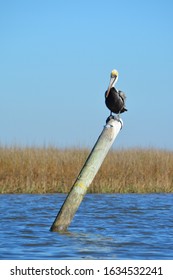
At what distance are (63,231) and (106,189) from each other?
9.61 m

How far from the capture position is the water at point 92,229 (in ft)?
32.9

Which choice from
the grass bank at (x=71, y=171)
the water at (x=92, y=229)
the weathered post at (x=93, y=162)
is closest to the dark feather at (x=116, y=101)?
the weathered post at (x=93, y=162)

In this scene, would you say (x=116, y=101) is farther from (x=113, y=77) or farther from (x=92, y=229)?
(x=92, y=229)

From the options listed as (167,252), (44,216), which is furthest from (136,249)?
(44,216)

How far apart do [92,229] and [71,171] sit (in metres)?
9.56

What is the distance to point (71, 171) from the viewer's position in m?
22.1

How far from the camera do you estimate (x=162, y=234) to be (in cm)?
1213

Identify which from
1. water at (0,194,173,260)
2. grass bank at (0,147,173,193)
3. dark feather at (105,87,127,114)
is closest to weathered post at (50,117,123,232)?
dark feather at (105,87,127,114)

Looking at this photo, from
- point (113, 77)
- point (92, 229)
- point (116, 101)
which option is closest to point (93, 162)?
point (116, 101)

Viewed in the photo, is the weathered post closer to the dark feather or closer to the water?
the dark feather

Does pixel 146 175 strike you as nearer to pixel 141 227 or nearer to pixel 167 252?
pixel 141 227

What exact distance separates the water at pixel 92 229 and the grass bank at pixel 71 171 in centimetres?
133
